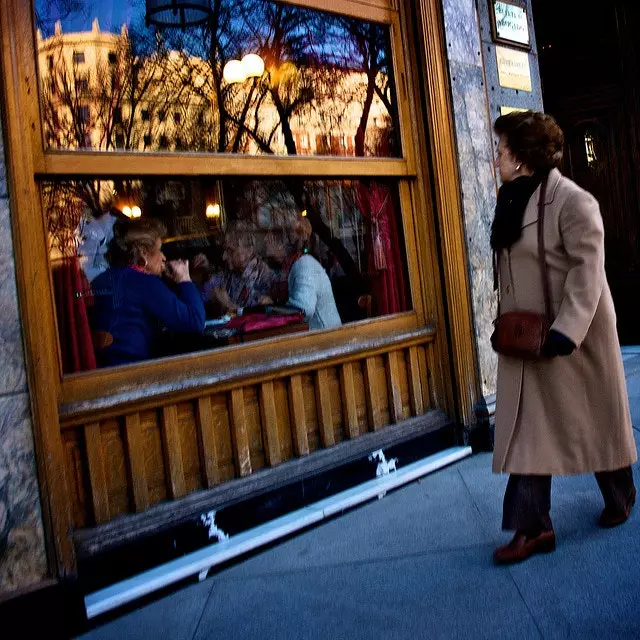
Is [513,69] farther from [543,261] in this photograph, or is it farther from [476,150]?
[543,261]

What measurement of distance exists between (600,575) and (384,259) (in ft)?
8.71

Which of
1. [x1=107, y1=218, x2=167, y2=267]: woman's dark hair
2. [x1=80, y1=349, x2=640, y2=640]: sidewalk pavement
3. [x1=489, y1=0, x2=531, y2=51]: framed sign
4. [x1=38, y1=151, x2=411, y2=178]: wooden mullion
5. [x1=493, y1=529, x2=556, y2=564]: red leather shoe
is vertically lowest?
[x1=80, y1=349, x2=640, y2=640]: sidewalk pavement

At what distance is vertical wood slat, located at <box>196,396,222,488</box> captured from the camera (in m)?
4.04

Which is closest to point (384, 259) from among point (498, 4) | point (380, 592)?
point (498, 4)

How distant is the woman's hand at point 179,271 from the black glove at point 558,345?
2001 mm

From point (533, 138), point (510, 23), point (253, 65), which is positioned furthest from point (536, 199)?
point (510, 23)

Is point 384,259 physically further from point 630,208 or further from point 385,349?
point 630,208

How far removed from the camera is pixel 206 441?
4.05 metres

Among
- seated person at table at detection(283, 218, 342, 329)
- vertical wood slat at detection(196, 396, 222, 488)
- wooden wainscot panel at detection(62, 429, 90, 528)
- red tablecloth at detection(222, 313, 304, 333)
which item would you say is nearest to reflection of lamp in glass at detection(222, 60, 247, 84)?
seated person at table at detection(283, 218, 342, 329)

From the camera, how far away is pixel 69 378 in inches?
143

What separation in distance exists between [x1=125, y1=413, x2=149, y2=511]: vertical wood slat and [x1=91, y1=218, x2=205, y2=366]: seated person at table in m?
0.32

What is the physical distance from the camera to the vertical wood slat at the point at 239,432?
13.7 feet

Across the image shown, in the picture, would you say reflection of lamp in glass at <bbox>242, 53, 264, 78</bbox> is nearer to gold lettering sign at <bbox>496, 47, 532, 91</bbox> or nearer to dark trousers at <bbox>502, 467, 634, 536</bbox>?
gold lettering sign at <bbox>496, 47, 532, 91</bbox>

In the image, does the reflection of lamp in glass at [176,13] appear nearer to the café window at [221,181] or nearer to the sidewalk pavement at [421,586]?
the café window at [221,181]
